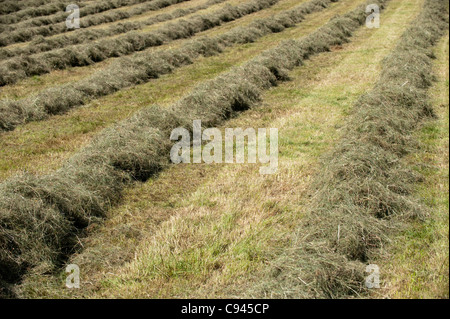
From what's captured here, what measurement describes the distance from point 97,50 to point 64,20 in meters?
14.2

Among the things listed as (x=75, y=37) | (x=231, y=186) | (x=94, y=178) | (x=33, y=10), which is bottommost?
(x=231, y=186)

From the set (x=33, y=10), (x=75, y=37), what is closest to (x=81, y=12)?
(x=33, y=10)

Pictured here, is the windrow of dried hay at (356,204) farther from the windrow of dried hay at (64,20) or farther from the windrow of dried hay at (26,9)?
the windrow of dried hay at (26,9)

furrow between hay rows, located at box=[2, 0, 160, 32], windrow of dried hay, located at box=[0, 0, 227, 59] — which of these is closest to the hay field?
windrow of dried hay, located at box=[0, 0, 227, 59]

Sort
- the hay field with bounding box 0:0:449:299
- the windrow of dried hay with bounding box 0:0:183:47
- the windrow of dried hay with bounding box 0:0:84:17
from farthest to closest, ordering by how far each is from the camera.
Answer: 1. the windrow of dried hay with bounding box 0:0:84:17
2. the windrow of dried hay with bounding box 0:0:183:47
3. the hay field with bounding box 0:0:449:299

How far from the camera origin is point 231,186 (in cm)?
595

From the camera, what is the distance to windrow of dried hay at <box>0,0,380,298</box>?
421cm

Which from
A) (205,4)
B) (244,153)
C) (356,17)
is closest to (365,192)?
(244,153)

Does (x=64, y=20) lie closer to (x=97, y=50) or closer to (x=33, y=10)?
(x=33, y=10)

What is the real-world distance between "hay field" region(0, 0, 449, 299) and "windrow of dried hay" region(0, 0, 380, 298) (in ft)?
0.08

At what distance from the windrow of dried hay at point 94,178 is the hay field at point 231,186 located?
24mm

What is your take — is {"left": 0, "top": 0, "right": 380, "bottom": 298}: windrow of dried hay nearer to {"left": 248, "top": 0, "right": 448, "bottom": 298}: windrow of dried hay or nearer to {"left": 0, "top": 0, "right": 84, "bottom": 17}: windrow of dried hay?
{"left": 248, "top": 0, "right": 448, "bottom": 298}: windrow of dried hay

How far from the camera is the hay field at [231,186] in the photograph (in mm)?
3920
